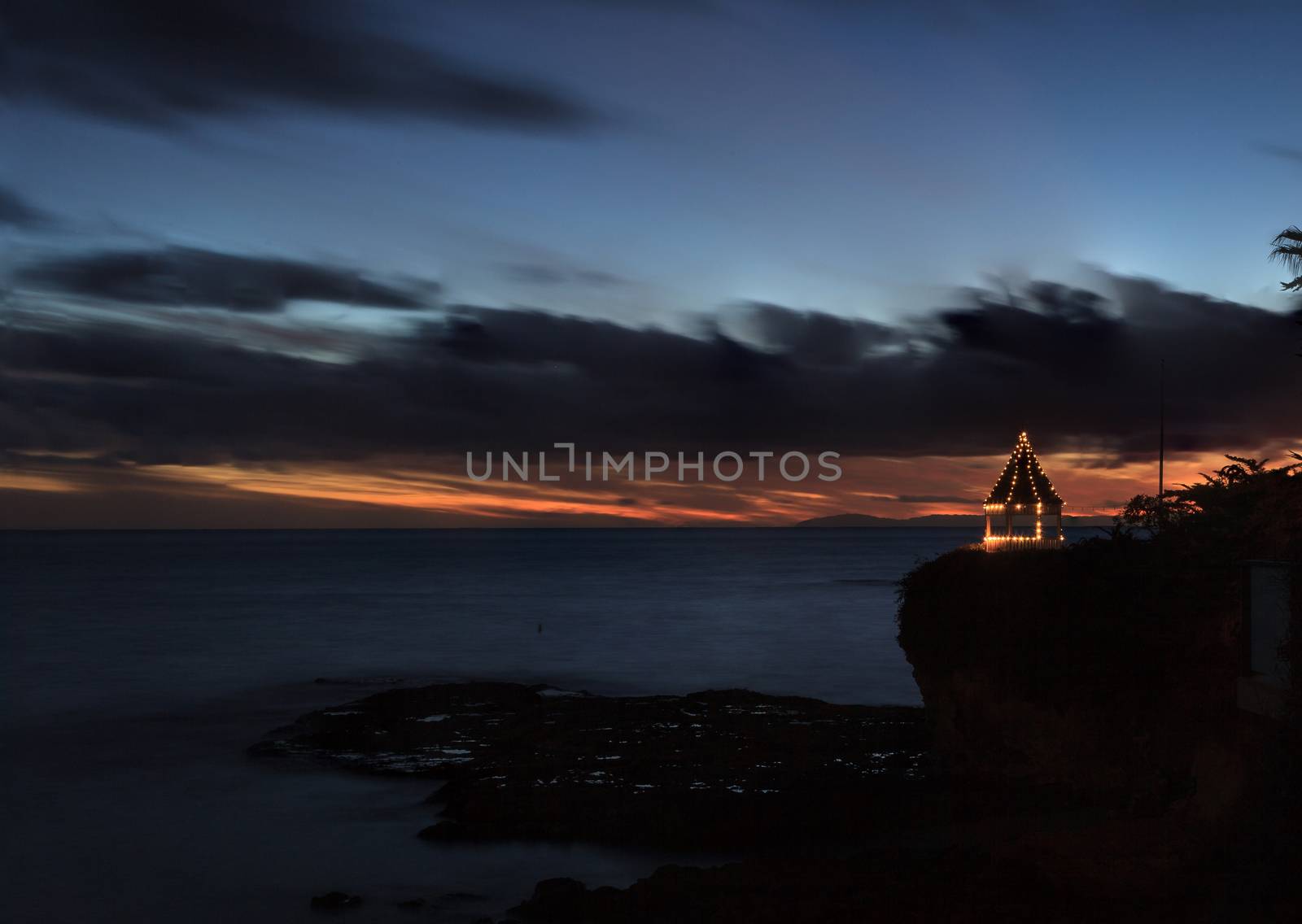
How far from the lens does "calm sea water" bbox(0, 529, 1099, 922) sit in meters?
20.7

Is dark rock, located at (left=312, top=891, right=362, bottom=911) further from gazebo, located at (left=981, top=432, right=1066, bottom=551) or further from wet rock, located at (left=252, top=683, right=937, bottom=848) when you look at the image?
gazebo, located at (left=981, top=432, right=1066, bottom=551)

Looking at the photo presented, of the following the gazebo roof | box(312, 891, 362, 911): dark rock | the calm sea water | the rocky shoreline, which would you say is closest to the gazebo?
the gazebo roof

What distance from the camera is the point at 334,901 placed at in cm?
1917

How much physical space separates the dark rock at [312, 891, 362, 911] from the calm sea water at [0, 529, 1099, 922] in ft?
0.87

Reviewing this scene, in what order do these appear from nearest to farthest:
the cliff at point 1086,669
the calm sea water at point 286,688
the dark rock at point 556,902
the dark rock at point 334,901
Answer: the dark rock at point 556,902 → the dark rock at point 334,901 → the cliff at point 1086,669 → the calm sea water at point 286,688

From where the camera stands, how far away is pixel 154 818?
25.4 m

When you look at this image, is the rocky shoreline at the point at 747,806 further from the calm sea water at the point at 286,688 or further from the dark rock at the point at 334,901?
the calm sea water at the point at 286,688

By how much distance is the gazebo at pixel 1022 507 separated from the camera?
87.3 ft

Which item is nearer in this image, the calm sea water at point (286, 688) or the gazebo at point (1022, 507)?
the calm sea water at point (286, 688)

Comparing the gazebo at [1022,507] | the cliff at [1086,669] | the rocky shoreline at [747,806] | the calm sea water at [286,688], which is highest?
the gazebo at [1022,507]

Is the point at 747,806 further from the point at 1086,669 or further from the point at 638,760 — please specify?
the point at 1086,669

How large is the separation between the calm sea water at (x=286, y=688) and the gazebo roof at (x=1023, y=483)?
109 inches

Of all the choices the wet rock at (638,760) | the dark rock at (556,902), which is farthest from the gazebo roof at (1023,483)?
the dark rock at (556,902)

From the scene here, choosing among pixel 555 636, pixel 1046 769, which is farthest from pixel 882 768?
pixel 555 636
